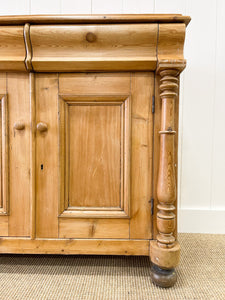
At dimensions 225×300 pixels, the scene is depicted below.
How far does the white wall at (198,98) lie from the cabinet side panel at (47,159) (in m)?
0.72

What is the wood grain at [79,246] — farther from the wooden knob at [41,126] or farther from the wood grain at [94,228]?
the wooden knob at [41,126]

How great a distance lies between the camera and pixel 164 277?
74 cm

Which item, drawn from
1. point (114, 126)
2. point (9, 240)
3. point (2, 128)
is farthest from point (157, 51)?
point (9, 240)

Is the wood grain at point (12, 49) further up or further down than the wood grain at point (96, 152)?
further up

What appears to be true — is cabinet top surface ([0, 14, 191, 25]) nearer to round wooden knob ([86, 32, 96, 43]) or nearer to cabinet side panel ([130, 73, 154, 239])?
round wooden knob ([86, 32, 96, 43])

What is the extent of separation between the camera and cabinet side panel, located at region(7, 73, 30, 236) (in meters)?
0.77

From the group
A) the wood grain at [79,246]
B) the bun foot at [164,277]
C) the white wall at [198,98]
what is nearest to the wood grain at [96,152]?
the wood grain at [79,246]

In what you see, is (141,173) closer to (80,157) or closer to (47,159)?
(80,157)

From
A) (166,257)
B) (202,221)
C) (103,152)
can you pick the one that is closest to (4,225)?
(103,152)

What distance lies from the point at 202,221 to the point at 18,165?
3.39 feet

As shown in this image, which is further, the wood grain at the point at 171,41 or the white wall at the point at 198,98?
the white wall at the point at 198,98

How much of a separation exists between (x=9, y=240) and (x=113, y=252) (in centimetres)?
38

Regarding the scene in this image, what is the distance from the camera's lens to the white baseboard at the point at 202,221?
4.00 ft

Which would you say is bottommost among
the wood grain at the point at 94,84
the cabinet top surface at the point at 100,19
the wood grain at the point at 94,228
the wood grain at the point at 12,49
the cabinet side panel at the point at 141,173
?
the wood grain at the point at 94,228
